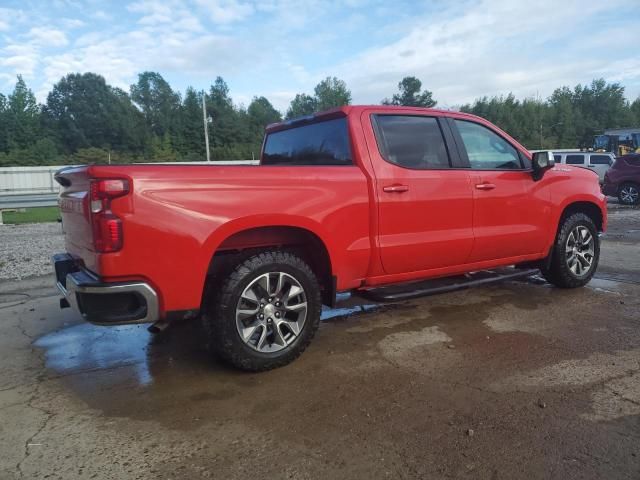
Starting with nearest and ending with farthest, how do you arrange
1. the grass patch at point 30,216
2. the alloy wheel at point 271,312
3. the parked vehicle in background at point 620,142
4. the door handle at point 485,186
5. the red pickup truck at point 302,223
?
the red pickup truck at point 302,223 → the alloy wheel at point 271,312 → the door handle at point 485,186 → the grass patch at point 30,216 → the parked vehicle in background at point 620,142

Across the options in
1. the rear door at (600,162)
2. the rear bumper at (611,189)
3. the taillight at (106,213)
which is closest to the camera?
the taillight at (106,213)

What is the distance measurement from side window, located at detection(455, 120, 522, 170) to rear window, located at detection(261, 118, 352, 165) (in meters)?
1.28

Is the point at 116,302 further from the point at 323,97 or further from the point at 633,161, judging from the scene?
the point at 323,97

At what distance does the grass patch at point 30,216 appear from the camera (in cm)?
1498

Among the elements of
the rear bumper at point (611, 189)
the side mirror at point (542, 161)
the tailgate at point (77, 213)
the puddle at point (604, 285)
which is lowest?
the puddle at point (604, 285)

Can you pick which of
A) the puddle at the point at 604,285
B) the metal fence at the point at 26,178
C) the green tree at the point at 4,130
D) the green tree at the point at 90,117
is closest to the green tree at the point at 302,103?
the green tree at the point at 90,117

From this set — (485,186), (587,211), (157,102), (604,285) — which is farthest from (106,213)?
(157,102)

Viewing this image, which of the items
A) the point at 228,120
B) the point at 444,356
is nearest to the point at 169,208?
the point at 444,356

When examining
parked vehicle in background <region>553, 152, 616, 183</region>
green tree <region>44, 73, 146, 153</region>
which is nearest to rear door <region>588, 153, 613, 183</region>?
parked vehicle in background <region>553, 152, 616, 183</region>

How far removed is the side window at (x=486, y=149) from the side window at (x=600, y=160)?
21098mm

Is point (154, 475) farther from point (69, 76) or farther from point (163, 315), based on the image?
point (69, 76)

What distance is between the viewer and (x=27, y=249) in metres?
9.16

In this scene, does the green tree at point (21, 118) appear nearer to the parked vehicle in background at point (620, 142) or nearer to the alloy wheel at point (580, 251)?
the parked vehicle in background at point (620, 142)

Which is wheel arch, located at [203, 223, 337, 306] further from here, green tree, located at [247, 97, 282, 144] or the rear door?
green tree, located at [247, 97, 282, 144]
